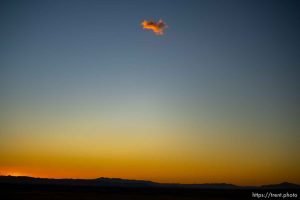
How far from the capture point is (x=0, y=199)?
48.5 metres

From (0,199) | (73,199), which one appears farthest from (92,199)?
(0,199)

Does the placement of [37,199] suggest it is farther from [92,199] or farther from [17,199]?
[92,199]

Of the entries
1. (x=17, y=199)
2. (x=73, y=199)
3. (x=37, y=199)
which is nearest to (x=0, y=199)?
(x=17, y=199)

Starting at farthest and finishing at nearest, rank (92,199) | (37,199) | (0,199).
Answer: (92,199), (37,199), (0,199)

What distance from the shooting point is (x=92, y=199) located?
57188 millimetres

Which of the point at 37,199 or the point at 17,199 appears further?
the point at 37,199

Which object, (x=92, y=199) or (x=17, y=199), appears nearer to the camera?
(x=17, y=199)

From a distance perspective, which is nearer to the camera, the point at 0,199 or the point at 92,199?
the point at 0,199

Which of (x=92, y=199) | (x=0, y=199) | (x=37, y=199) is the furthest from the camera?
(x=92, y=199)

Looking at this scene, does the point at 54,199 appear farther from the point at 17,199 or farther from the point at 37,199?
the point at 17,199

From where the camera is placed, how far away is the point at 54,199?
55844 mm

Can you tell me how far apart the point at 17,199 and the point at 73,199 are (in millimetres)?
9154

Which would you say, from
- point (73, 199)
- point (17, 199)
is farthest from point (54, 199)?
point (17, 199)

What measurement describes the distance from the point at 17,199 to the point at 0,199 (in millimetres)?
2531
